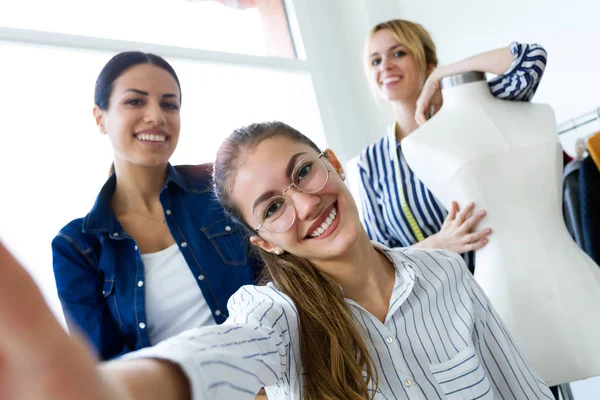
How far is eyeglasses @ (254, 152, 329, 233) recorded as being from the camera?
0.87 meters

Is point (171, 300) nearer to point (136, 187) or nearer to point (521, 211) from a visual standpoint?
point (136, 187)

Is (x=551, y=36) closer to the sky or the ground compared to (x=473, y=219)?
closer to the sky

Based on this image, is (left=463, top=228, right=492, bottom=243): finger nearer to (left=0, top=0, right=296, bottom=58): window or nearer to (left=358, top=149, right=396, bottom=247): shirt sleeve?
(left=358, top=149, right=396, bottom=247): shirt sleeve

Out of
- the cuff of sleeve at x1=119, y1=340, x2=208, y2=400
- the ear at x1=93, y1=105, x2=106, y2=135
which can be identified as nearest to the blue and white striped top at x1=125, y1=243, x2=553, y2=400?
the cuff of sleeve at x1=119, y1=340, x2=208, y2=400

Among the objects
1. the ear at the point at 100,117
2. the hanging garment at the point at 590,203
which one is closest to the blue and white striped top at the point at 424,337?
the hanging garment at the point at 590,203

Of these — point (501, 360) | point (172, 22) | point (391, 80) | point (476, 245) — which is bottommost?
point (501, 360)

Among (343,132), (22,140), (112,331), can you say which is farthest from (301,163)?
(343,132)

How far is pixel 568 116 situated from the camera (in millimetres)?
2168

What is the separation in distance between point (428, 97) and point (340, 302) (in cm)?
71

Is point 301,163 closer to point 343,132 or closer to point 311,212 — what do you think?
point 311,212

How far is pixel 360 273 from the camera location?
969 millimetres

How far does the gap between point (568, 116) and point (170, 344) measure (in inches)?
84.5

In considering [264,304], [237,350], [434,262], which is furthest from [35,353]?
[434,262]

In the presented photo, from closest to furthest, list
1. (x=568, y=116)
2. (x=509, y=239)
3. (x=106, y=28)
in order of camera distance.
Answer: (x=509, y=239) < (x=106, y=28) < (x=568, y=116)
